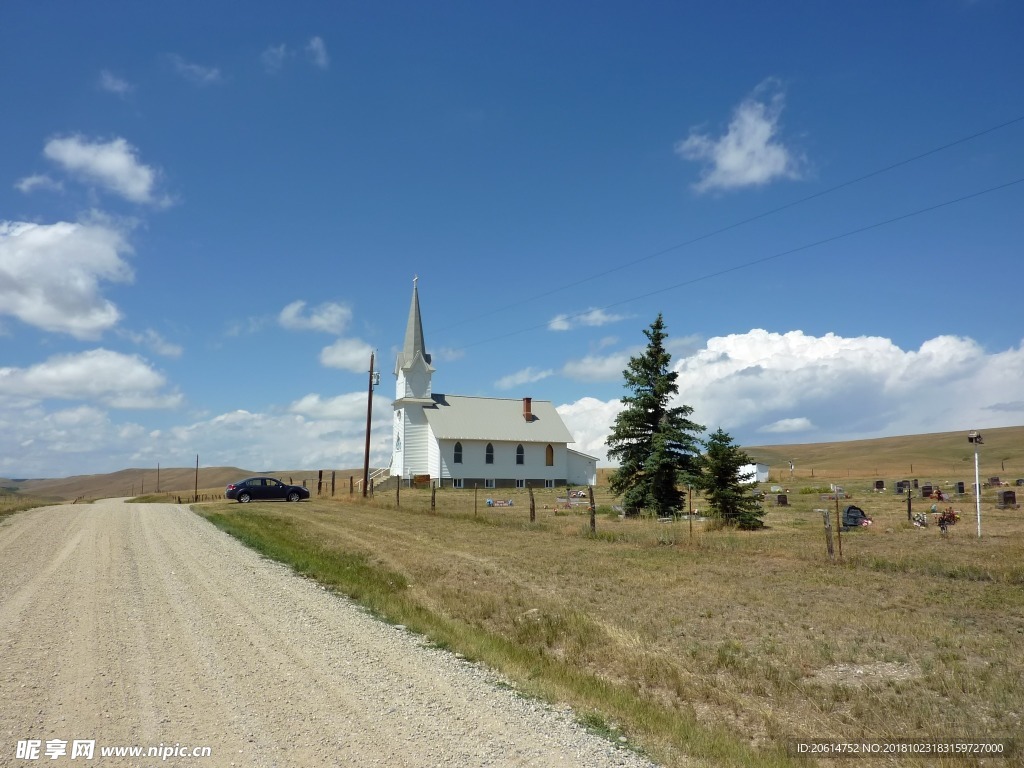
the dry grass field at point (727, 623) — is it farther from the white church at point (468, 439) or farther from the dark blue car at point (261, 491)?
the white church at point (468, 439)

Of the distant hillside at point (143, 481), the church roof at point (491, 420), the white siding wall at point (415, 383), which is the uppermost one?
the white siding wall at point (415, 383)

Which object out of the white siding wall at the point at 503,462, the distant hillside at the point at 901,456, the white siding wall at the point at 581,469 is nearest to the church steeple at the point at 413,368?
the white siding wall at the point at 503,462

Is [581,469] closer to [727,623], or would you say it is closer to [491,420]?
[491,420]

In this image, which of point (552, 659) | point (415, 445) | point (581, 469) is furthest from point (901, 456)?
point (552, 659)

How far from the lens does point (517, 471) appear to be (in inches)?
2282

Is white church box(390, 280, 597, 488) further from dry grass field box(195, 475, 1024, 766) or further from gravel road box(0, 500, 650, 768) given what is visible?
gravel road box(0, 500, 650, 768)

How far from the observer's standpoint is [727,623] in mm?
9766

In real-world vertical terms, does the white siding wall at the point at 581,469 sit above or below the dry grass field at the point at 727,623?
above

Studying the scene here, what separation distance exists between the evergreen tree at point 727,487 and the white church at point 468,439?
32073 mm

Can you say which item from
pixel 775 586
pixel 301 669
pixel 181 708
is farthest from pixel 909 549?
pixel 181 708

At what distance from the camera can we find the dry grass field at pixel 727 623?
6.28 meters

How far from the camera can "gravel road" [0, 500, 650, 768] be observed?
5109 millimetres

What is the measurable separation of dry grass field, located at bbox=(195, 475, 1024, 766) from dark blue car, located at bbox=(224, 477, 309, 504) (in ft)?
68.9

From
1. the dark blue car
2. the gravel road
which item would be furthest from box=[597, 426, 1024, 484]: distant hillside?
the gravel road
